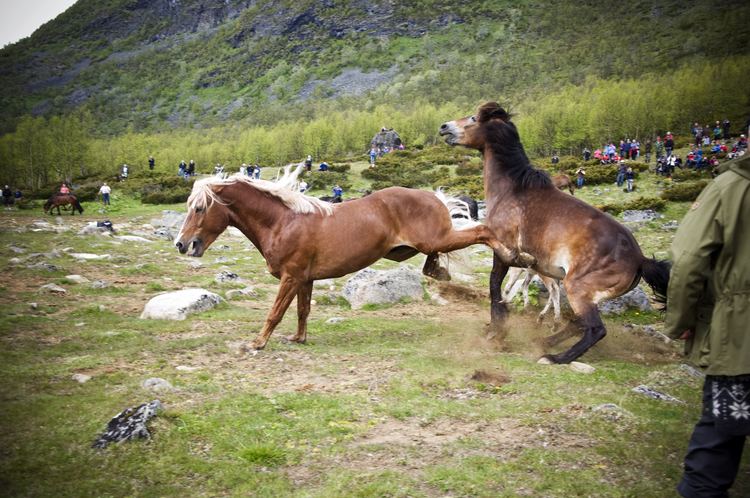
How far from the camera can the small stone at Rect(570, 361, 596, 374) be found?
705cm

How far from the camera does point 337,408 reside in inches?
225

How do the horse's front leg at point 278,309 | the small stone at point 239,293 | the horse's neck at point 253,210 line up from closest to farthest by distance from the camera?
the horse's front leg at point 278,309 < the horse's neck at point 253,210 < the small stone at point 239,293

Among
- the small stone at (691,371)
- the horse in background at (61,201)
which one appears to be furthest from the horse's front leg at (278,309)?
the horse in background at (61,201)

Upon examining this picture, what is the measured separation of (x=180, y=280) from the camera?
14375 millimetres

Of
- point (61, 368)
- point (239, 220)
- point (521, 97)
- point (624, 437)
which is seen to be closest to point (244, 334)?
point (239, 220)

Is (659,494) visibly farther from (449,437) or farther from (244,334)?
(244,334)

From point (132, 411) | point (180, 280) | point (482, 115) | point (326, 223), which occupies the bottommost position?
point (180, 280)

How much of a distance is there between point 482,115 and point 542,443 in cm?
646

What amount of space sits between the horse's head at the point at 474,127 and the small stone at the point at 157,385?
6365 mm

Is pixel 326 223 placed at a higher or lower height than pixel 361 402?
higher

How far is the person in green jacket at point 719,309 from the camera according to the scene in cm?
335

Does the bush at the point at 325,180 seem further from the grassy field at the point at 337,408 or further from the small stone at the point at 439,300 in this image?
the grassy field at the point at 337,408

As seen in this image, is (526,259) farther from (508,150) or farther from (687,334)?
(687,334)

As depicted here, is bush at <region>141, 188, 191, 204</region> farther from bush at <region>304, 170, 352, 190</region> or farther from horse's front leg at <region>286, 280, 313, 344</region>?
horse's front leg at <region>286, 280, 313, 344</region>
